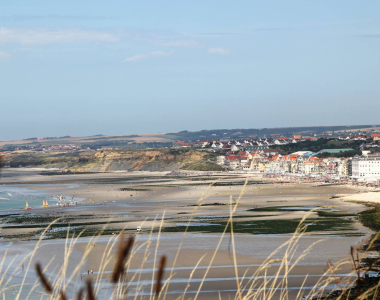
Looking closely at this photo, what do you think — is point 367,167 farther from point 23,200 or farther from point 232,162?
point 23,200

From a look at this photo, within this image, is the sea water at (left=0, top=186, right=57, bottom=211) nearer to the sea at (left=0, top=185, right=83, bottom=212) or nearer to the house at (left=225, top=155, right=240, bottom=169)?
the sea at (left=0, top=185, right=83, bottom=212)

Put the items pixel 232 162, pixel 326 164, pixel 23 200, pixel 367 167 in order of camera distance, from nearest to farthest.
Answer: pixel 23 200 < pixel 367 167 < pixel 326 164 < pixel 232 162

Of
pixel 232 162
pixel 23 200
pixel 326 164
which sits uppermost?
pixel 23 200

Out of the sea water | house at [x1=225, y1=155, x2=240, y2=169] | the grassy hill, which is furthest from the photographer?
the grassy hill

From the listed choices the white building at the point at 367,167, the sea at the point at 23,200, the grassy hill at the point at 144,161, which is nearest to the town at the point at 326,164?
the white building at the point at 367,167

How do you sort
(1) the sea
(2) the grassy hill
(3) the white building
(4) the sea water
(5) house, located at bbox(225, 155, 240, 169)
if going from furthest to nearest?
(2) the grassy hill
(5) house, located at bbox(225, 155, 240, 169)
(3) the white building
(4) the sea water
(1) the sea

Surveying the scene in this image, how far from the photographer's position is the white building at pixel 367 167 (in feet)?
270

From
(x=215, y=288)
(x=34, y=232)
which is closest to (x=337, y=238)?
(x=215, y=288)

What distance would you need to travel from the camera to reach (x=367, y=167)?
8312 centimetres

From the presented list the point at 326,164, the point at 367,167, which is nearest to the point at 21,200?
the point at 367,167

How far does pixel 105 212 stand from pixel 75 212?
8.68 ft

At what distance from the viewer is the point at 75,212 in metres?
42.1

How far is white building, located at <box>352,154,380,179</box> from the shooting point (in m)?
82.2

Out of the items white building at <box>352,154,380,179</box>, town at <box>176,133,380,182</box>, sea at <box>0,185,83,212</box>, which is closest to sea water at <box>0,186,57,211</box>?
sea at <box>0,185,83,212</box>
